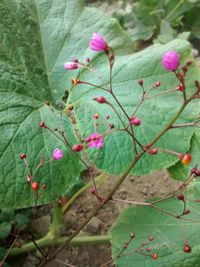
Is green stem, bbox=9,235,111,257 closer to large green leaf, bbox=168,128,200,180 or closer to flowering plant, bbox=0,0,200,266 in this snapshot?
flowering plant, bbox=0,0,200,266

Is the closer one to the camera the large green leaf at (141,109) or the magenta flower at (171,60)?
the magenta flower at (171,60)

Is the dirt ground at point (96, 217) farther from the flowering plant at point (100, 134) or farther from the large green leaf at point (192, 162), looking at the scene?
the large green leaf at point (192, 162)

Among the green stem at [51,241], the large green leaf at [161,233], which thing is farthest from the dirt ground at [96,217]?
the large green leaf at [161,233]

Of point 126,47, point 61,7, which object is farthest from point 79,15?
point 126,47

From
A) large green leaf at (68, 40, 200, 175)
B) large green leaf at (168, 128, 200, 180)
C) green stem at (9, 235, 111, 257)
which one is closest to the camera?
large green leaf at (68, 40, 200, 175)

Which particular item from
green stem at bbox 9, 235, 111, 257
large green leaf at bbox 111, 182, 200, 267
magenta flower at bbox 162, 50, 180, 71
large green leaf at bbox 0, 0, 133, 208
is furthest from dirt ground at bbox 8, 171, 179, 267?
magenta flower at bbox 162, 50, 180, 71

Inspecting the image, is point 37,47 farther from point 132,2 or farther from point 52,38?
point 132,2
